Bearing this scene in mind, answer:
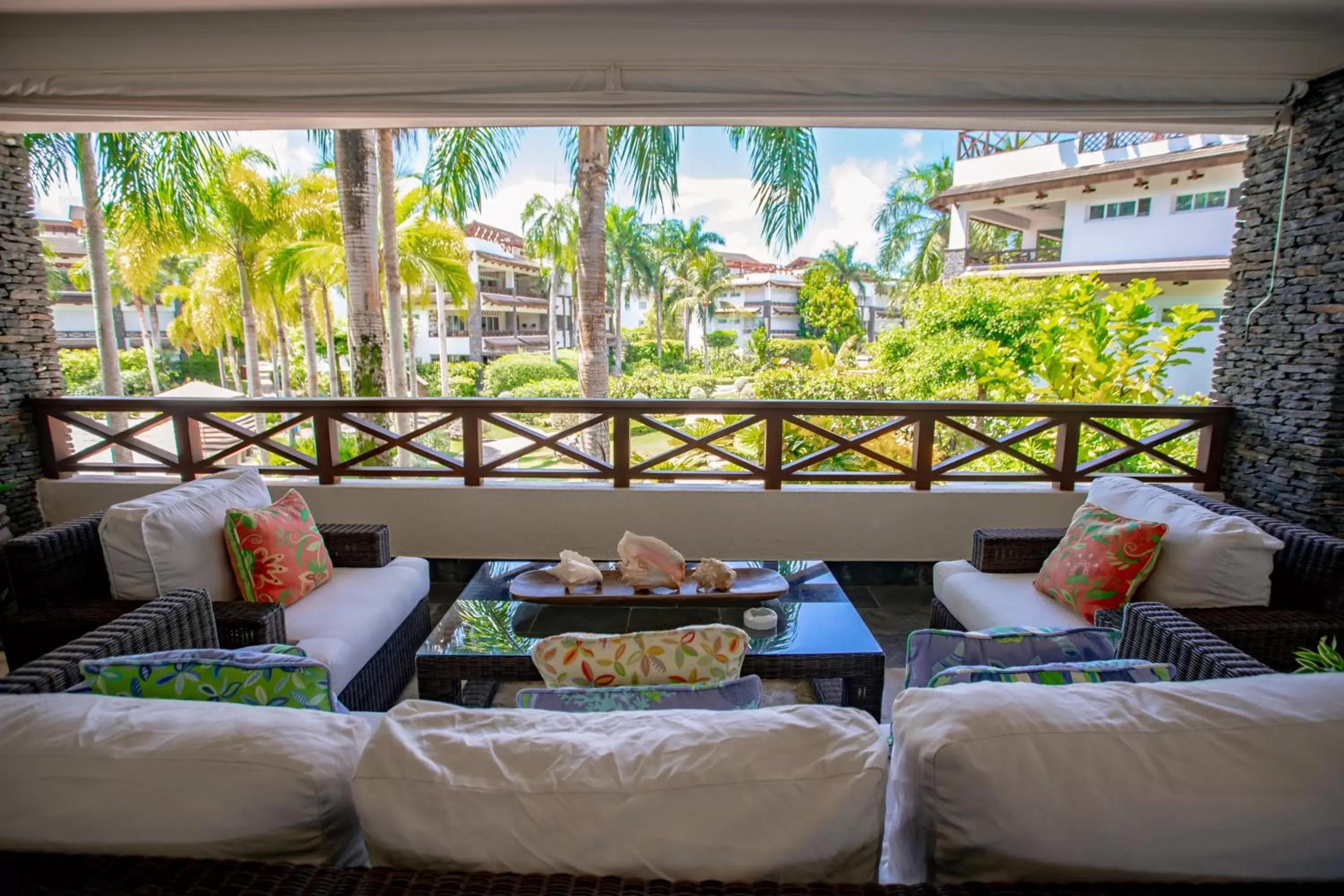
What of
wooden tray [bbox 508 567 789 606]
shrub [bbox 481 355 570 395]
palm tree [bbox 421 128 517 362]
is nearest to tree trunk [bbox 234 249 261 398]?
shrub [bbox 481 355 570 395]

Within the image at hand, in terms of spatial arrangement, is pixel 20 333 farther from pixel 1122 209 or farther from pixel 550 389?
pixel 1122 209

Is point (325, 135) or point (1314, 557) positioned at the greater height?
point (325, 135)

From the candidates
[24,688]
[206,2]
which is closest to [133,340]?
[206,2]

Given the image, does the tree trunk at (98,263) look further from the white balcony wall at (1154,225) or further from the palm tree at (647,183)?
the white balcony wall at (1154,225)

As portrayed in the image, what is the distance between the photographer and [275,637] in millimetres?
2156

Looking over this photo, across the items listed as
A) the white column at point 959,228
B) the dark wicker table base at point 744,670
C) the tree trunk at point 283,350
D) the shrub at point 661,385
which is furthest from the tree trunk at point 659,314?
the dark wicker table base at point 744,670

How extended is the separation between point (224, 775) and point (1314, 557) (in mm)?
2954

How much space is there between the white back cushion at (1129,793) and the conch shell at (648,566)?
1.66m

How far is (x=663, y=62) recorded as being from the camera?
3094 mm

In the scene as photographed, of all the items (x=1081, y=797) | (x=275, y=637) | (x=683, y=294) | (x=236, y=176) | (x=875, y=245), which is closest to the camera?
(x=1081, y=797)

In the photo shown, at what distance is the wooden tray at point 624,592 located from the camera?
2525 millimetres

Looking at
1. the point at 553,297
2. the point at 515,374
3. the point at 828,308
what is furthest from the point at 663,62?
the point at 828,308

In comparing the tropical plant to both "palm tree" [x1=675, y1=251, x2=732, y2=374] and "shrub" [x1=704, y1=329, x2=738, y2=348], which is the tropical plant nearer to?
"palm tree" [x1=675, y1=251, x2=732, y2=374]

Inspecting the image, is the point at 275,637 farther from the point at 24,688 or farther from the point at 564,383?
the point at 564,383
